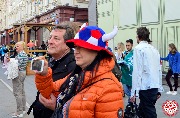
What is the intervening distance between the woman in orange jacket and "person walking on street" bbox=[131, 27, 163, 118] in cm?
219

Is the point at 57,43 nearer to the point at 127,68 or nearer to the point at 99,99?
the point at 99,99

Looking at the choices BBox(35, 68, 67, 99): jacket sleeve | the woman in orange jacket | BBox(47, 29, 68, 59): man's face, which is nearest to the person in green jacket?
BBox(47, 29, 68, 59): man's face

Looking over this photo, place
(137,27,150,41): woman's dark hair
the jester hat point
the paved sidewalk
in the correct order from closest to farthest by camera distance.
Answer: the jester hat point, (137,27,150,41): woman's dark hair, the paved sidewalk

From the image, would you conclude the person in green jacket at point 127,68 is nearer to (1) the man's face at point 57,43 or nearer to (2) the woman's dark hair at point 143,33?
(2) the woman's dark hair at point 143,33

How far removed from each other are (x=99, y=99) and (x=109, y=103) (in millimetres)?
72

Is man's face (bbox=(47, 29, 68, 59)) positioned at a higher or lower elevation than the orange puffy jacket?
higher

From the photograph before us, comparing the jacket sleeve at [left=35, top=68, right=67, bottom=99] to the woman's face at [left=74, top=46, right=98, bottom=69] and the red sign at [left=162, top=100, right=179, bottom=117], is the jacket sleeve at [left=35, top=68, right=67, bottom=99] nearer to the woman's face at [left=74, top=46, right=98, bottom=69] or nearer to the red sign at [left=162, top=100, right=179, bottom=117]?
the woman's face at [left=74, top=46, right=98, bottom=69]

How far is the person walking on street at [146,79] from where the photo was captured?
4438 millimetres

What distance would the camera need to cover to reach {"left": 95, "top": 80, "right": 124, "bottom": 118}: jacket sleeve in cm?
206

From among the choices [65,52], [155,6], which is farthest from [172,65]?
[65,52]

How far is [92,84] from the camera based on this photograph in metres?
2.16

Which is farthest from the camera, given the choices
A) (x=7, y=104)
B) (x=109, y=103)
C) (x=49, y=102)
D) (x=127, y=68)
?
(x=7, y=104)

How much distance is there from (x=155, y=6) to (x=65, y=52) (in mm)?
12371

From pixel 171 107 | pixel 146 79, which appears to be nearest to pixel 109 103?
pixel 146 79
